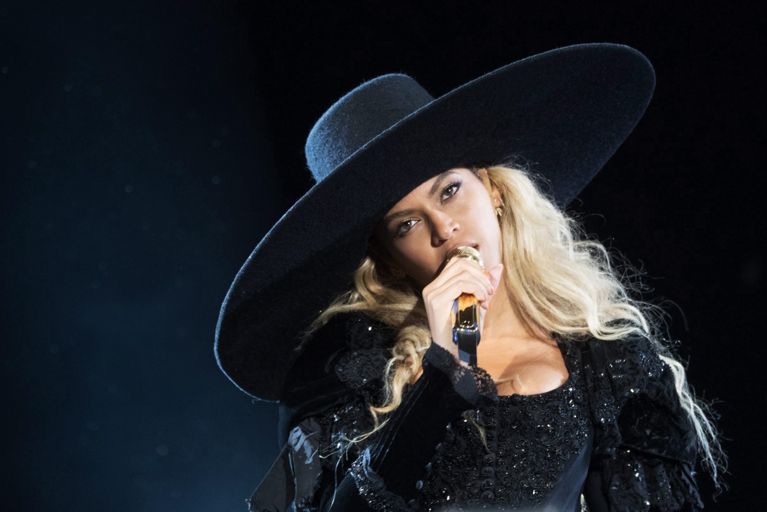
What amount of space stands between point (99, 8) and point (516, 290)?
1282 mm

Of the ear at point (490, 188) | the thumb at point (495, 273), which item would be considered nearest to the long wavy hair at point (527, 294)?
the ear at point (490, 188)

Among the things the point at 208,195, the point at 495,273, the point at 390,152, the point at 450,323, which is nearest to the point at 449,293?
the point at 450,323

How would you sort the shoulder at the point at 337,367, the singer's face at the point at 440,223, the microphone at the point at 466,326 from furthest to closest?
the shoulder at the point at 337,367
the singer's face at the point at 440,223
the microphone at the point at 466,326

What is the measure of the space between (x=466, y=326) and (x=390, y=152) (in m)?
0.34

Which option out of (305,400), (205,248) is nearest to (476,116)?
(305,400)

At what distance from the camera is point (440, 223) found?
5.51 ft

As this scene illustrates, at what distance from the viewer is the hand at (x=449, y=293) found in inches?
57.9

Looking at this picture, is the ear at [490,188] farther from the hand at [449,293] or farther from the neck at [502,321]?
the hand at [449,293]

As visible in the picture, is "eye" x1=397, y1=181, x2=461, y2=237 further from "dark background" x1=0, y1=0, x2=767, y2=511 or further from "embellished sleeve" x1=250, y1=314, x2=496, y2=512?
"dark background" x1=0, y1=0, x2=767, y2=511

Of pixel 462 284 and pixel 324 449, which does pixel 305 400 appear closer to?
pixel 324 449

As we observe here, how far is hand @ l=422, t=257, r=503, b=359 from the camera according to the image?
4.83 ft

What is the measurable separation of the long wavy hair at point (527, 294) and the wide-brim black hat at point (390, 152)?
0.17 feet

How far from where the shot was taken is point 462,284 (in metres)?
1.48

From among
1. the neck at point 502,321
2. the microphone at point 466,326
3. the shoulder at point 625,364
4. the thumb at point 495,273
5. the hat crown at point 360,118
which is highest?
the hat crown at point 360,118
